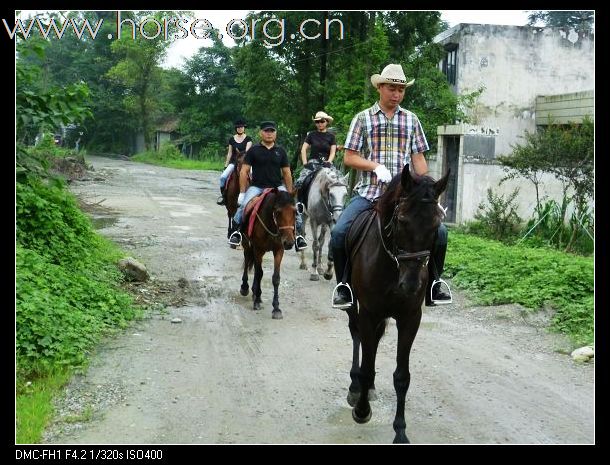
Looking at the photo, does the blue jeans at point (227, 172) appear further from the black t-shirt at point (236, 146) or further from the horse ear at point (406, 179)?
the horse ear at point (406, 179)

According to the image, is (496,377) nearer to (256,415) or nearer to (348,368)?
(348,368)

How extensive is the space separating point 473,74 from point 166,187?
544 inches

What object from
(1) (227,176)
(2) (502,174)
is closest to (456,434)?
(1) (227,176)

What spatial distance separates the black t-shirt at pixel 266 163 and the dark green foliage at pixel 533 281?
144 inches

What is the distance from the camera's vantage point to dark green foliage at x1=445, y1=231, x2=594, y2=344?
9.13 m

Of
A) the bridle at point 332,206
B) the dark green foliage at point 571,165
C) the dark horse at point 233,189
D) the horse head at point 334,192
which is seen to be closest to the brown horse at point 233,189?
the dark horse at point 233,189

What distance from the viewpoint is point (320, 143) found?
13.9 m

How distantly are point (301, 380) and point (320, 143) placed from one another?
7756 millimetres

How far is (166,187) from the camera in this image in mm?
29562

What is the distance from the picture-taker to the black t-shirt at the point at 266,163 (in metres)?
10.6

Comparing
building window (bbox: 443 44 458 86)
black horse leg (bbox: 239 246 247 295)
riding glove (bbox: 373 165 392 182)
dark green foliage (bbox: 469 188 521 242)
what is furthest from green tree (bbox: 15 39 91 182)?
building window (bbox: 443 44 458 86)

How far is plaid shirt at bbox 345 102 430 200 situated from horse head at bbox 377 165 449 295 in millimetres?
1267

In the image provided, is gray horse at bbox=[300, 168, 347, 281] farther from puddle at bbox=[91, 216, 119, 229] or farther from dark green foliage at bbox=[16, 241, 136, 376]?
puddle at bbox=[91, 216, 119, 229]

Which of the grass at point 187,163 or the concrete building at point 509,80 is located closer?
the concrete building at point 509,80
